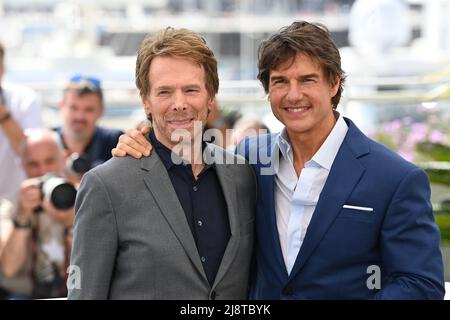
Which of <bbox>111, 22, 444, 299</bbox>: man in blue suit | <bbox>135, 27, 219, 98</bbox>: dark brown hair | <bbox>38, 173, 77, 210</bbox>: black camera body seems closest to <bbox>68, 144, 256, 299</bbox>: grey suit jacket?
<bbox>111, 22, 444, 299</bbox>: man in blue suit

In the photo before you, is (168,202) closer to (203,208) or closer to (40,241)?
(203,208)

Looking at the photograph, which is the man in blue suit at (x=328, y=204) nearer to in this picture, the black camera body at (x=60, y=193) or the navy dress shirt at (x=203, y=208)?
the navy dress shirt at (x=203, y=208)

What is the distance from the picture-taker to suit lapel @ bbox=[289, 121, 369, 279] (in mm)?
2100

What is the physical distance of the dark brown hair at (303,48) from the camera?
2166 millimetres

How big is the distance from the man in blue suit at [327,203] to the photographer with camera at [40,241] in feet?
5.72

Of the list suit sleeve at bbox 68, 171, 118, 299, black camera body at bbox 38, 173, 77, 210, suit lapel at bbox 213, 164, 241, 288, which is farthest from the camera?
black camera body at bbox 38, 173, 77, 210

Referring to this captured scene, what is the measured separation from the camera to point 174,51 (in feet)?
6.77

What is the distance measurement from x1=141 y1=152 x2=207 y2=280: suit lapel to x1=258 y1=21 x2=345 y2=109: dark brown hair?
0.40m

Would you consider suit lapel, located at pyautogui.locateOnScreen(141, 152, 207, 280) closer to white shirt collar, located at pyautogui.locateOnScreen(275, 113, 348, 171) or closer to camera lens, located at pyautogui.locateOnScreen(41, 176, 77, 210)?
white shirt collar, located at pyautogui.locateOnScreen(275, 113, 348, 171)

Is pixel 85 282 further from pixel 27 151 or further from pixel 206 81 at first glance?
pixel 27 151

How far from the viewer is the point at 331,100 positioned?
7.64 feet

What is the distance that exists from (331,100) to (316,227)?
41 centimetres

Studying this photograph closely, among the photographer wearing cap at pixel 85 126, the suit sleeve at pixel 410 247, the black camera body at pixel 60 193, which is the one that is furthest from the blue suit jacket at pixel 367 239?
the photographer wearing cap at pixel 85 126

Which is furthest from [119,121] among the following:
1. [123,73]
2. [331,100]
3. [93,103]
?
[123,73]
